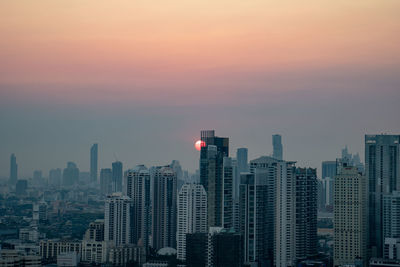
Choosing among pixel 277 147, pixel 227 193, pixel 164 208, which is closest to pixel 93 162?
pixel 164 208

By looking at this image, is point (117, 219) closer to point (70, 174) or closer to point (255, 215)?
point (70, 174)

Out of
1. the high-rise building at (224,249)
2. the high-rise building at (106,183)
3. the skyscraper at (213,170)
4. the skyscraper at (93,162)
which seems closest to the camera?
the high-rise building at (224,249)

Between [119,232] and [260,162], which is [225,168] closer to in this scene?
[260,162]

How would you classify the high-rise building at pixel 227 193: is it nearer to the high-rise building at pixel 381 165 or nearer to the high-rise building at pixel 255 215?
the high-rise building at pixel 255 215

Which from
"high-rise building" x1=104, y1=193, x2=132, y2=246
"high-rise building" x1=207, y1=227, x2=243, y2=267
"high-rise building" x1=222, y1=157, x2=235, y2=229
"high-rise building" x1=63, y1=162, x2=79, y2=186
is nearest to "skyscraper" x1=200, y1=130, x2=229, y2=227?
"high-rise building" x1=222, y1=157, x2=235, y2=229

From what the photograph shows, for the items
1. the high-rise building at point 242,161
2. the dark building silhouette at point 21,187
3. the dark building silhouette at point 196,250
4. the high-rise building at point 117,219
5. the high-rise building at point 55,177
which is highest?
the high-rise building at point 242,161

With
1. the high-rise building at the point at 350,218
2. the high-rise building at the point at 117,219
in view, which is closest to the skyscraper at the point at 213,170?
the high-rise building at the point at 117,219

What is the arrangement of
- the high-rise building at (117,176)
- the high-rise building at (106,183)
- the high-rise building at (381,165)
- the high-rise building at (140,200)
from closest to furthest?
the high-rise building at (381,165) < the high-rise building at (140,200) < the high-rise building at (117,176) < the high-rise building at (106,183)

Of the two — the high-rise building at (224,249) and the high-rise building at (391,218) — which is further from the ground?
the high-rise building at (391,218)
